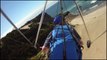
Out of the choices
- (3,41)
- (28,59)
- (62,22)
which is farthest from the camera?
(3,41)

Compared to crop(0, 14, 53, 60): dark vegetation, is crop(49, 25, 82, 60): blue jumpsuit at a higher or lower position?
higher

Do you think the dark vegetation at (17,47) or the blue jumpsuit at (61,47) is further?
the dark vegetation at (17,47)

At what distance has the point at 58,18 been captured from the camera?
16.8 ft

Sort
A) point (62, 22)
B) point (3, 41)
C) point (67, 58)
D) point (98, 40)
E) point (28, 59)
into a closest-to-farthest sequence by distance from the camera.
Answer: point (67, 58)
point (62, 22)
point (98, 40)
point (28, 59)
point (3, 41)

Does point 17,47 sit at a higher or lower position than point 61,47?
lower

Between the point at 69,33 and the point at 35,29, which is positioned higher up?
the point at 69,33

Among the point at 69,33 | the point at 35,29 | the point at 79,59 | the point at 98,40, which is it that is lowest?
the point at 35,29

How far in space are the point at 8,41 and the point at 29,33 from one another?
1.25 meters

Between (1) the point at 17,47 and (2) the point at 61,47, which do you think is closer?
(2) the point at 61,47

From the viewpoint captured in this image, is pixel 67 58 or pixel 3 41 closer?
pixel 67 58

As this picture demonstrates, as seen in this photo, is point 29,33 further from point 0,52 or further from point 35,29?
point 0,52

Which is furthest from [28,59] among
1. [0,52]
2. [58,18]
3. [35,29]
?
[58,18]

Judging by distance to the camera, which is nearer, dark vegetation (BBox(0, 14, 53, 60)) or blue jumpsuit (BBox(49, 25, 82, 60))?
blue jumpsuit (BBox(49, 25, 82, 60))

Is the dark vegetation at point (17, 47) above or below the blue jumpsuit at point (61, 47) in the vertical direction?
below
